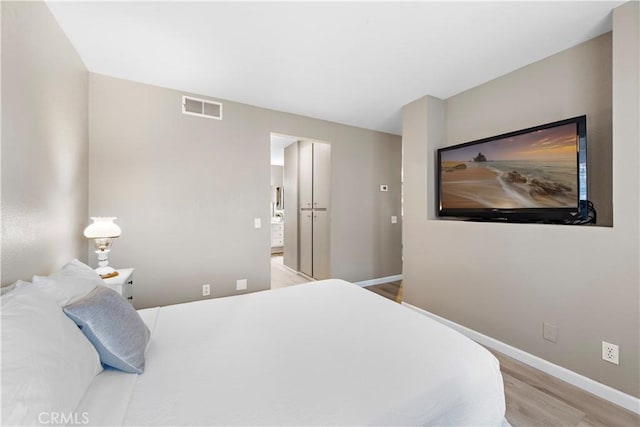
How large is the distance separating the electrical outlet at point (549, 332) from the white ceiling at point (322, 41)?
7.17 feet

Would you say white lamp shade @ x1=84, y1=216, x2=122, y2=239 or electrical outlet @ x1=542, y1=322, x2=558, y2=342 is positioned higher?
white lamp shade @ x1=84, y1=216, x2=122, y2=239

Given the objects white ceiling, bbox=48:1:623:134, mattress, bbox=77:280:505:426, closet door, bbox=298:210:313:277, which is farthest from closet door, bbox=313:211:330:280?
mattress, bbox=77:280:505:426

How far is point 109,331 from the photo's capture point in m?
1.06

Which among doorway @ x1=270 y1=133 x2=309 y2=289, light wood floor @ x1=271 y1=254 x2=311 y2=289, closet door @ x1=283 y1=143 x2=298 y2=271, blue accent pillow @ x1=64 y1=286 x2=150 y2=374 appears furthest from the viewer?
closet door @ x1=283 y1=143 x2=298 y2=271

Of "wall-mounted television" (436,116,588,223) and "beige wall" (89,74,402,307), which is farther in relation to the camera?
"beige wall" (89,74,402,307)

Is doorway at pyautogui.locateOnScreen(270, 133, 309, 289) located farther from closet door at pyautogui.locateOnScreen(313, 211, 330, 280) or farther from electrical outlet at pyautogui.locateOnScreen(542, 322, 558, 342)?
electrical outlet at pyautogui.locateOnScreen(542, 322, 558, 342)

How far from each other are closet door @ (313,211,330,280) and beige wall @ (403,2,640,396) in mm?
1322

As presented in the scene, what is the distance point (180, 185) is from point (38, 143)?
1330 millimetres

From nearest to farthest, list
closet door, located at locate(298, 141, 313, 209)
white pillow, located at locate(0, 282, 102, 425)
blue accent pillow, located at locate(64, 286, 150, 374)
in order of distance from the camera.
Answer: white pillow, located at locate(0, 282, 102, 425), blue accent pillow, located at locate(64, 286, 150, 374), closet door, located at locate(298, 141, 313, 209)

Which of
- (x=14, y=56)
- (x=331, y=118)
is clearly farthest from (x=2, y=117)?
(x=331, y=118)

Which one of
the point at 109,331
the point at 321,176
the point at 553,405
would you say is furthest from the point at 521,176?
the point at 109,331

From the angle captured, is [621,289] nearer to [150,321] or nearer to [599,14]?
[599,14]

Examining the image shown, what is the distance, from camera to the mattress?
0.85 meters

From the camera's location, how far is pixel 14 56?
1.29 meters
